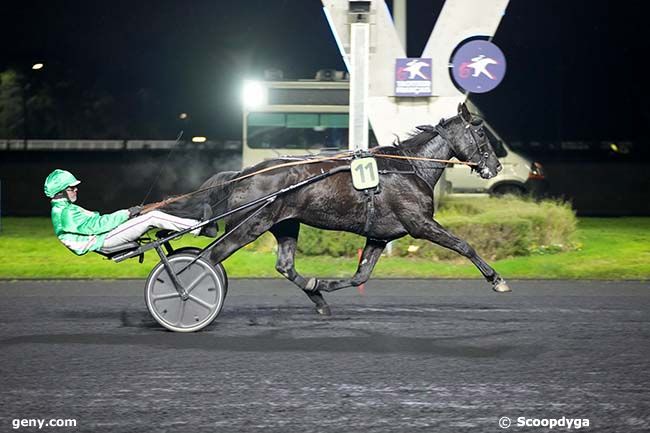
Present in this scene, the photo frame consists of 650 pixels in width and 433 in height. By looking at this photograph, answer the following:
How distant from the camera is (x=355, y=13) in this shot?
14.1 metres

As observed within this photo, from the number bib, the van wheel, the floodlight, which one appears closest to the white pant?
the number bib

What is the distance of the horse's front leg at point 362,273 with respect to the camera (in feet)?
29.5

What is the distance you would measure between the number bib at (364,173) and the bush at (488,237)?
514 centimetres

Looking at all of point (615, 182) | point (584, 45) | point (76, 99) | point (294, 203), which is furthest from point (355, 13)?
point (76, 99)

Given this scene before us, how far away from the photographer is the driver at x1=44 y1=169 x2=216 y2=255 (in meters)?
8.20

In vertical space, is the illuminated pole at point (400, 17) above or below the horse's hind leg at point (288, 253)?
above

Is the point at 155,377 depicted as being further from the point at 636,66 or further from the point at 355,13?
the point at 636,66

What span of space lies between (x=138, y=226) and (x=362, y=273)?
211 cm

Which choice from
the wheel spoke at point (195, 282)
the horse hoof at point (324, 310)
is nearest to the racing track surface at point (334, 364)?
the horse hoof at point (324, 310)

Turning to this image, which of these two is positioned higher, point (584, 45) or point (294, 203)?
point (584, 45)

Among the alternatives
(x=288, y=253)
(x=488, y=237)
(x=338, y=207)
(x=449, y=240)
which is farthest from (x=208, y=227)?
(x=488, y=237)

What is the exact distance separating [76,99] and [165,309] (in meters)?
34.0

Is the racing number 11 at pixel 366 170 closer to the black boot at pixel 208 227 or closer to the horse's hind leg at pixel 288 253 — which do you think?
the horse's hind leg at pixel 288 253

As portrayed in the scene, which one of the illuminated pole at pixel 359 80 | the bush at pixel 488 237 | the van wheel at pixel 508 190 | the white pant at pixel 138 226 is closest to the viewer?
the white pant at pixel 138 226
